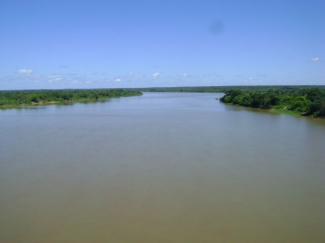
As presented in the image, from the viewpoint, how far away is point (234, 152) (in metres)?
7.14

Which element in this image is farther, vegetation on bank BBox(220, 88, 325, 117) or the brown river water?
vegetation on bank BBox(220, 88, 325, 117)

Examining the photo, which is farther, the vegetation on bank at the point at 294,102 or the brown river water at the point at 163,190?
the vegetation on bank at the point at 294,102

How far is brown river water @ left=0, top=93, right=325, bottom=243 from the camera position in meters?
3.56

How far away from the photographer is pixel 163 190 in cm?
480

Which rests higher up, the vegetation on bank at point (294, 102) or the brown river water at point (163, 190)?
the vegetation on bank at point (294, 102)

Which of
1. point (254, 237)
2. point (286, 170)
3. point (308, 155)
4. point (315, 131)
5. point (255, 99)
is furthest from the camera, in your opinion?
point (255, 99)

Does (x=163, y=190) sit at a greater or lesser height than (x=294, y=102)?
lesser

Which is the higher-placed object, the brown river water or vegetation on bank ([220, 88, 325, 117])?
vegetation on bank ([220, 88, 325, 117])

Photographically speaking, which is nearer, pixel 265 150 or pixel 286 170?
pixel 286 170

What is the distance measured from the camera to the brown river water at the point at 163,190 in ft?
11.7

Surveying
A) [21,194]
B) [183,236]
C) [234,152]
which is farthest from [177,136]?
[183,236]

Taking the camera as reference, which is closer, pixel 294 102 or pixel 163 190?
pixel 163 190

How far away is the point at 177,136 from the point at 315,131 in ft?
14.9

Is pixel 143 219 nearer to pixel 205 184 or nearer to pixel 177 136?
pixel 205 184
